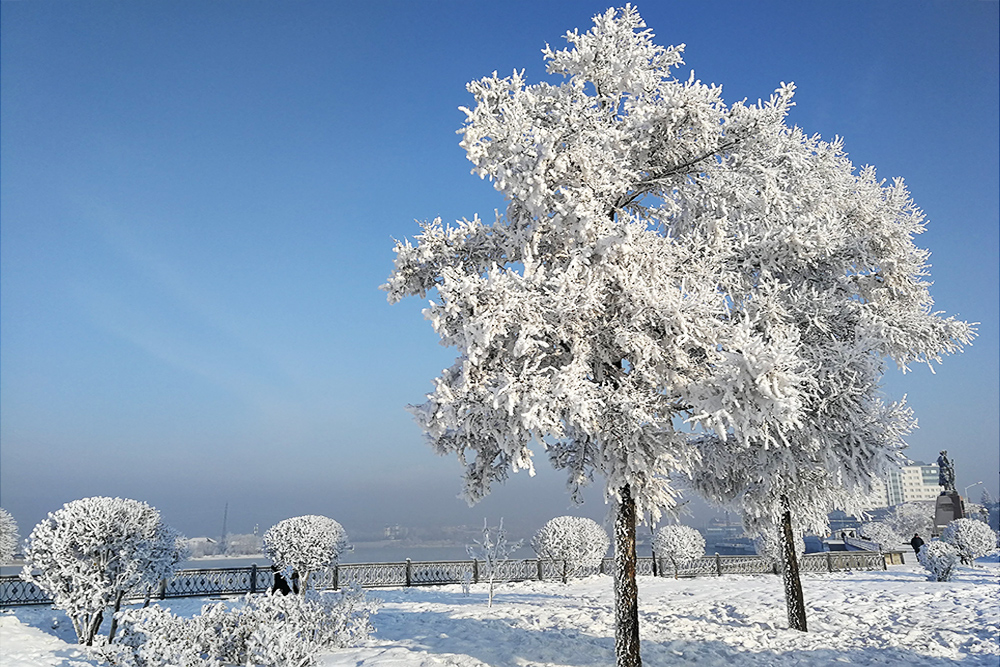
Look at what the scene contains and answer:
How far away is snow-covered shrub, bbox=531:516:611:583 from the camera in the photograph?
77.6 ft

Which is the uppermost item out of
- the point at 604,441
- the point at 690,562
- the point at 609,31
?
the point at 609,31

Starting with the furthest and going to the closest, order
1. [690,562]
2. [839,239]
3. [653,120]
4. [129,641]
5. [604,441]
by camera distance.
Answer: [690,562] < [839,239] < [129,641] < [653,120] < [604,441]

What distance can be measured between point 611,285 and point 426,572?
18.0 metres

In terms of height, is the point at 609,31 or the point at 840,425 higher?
the point at 609,31

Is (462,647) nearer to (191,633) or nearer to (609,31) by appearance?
(191,633)

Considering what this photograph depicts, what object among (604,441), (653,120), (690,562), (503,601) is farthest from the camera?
(690,562)

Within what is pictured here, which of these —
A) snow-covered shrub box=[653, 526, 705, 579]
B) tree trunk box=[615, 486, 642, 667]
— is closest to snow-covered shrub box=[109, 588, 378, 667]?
tree trunk box=[615, 486, 642, 667]

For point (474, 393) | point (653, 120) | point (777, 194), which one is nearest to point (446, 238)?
point (474, 393)

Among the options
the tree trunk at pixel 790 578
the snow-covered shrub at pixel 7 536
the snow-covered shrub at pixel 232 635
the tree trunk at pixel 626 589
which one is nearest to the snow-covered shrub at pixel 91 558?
the snow-covered shrub at pixel 232 635

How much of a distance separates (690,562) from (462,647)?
769 inches

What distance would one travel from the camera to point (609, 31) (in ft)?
30.1

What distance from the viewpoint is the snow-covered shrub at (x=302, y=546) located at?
64.3ft

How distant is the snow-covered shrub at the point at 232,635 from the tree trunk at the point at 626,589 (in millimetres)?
4307

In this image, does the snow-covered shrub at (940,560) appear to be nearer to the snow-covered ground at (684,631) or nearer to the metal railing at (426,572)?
the snow-covered ground at (684,631)
